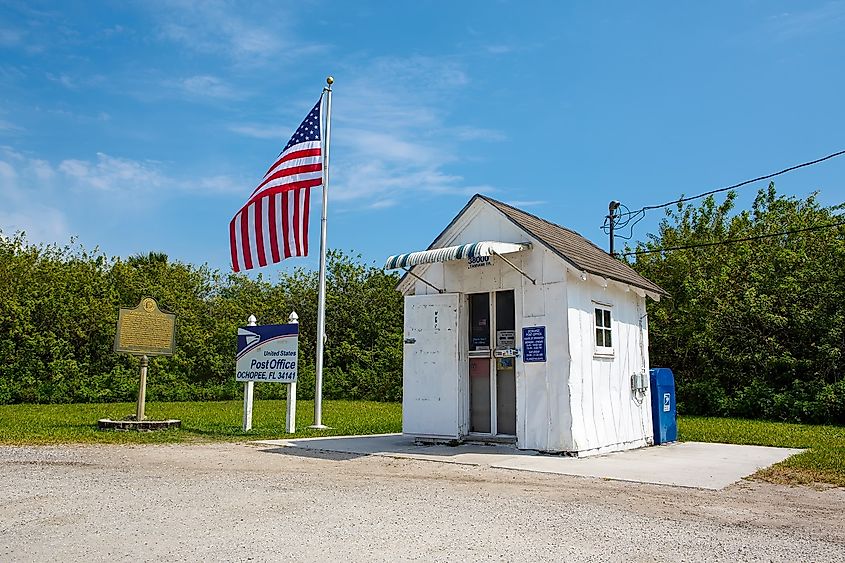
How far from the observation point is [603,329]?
11867 mm

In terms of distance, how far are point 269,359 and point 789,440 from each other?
10.3 meters

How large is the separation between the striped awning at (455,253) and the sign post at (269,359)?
378cm

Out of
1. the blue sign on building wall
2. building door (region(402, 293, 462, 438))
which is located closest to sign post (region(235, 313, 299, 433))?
building door (region(402, 293, 462, 438))

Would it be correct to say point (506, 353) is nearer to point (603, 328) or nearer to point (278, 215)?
point (603, 328)

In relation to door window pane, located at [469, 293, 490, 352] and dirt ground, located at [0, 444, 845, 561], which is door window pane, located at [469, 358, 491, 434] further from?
dirt ground, located at [0, 444, 845, 561]

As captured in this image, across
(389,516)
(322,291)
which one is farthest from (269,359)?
(389,516)

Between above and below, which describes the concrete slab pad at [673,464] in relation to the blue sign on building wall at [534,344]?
below

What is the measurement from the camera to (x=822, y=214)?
975 inches

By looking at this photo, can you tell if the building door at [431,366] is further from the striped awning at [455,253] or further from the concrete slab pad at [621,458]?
the striped awning at [455,253]

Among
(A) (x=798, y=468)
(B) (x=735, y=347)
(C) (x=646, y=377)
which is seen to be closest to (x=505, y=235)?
(C) (x=646, y=377)

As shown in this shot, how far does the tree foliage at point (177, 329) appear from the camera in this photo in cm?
2794

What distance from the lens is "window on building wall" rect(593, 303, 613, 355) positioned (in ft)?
38.3

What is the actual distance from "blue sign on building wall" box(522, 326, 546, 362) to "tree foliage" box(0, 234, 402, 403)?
17.9 meters

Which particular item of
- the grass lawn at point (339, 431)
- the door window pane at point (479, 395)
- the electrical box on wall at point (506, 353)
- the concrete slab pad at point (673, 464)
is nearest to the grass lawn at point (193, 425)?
the grass lawn at point (339, 431)
